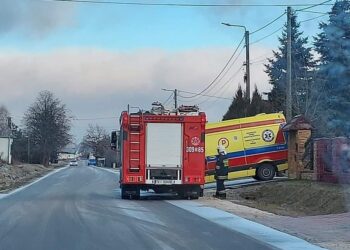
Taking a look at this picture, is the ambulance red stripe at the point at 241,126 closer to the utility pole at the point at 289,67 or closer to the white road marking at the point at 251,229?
the utility pole at the point at 289,67

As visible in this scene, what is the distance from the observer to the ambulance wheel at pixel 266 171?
32.2 meters

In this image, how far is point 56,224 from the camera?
15.9m

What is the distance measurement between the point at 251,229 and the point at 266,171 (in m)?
17.6

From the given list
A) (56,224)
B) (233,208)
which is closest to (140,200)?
(233,208)

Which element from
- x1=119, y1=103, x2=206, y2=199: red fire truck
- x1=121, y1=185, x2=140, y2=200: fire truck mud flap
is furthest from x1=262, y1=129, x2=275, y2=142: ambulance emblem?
x1=121, y1=185, x2=140, y2=200: fire truck mud flap

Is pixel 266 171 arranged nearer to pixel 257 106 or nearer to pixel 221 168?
pixel 221 168

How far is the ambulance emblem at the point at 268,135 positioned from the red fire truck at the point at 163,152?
26.2 ft

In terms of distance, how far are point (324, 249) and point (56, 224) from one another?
698cm

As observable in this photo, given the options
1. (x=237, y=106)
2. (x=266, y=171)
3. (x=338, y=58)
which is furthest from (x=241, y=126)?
(x=237, y=106)

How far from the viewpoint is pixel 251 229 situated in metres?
14.9

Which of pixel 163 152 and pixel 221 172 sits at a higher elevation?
pixel 163 152

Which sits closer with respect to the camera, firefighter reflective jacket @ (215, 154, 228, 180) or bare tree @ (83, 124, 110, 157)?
firefighter reflective jacket @ (215, 154, 228, 180)

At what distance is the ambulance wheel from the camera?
106 feet

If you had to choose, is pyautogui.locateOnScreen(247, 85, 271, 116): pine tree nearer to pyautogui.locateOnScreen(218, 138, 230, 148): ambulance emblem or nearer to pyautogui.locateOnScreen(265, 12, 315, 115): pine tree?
pyautogui.locateOnScreen(265, 12, 315, 115): pine tree
